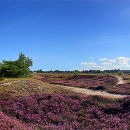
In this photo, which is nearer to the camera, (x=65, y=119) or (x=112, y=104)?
(x=65, y=119)

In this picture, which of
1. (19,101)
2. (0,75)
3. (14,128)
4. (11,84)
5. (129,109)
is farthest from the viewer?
(0,75)

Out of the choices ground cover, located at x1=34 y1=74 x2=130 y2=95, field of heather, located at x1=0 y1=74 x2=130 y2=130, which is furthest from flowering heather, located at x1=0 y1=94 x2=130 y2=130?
ground cover, located at x1=34 y1=74 x2=130 y2=95

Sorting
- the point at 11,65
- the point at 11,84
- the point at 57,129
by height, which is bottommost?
the point at 57,129

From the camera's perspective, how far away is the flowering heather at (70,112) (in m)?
15.2

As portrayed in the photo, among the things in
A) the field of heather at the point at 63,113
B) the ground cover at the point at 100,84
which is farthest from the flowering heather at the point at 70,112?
the ground cover at the point at 100,84

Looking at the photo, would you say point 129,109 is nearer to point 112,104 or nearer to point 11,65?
point 112,104

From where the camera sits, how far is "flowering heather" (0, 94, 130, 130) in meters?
15.2

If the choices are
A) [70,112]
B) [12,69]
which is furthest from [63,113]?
[12,69]

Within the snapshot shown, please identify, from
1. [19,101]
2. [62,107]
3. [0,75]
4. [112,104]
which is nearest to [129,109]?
[112,104]

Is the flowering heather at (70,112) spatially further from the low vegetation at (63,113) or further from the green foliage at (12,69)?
the green foliage at (12,69)

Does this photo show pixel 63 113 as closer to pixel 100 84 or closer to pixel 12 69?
pixel 12 69

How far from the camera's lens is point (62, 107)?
63.0 feet

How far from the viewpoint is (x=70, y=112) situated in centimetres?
1823

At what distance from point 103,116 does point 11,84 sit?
14.2 m
